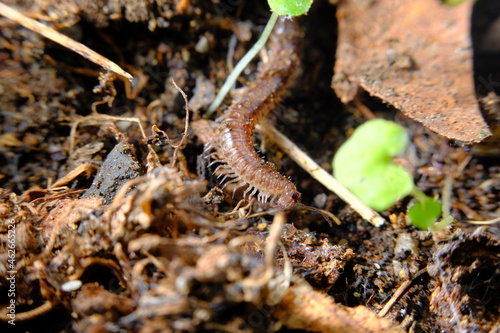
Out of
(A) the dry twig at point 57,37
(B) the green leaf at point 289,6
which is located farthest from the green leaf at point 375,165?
(A) the dry twig at point 57,37

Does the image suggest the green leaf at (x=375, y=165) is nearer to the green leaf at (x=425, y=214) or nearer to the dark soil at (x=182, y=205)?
the green leaf at (x=425, y=214)

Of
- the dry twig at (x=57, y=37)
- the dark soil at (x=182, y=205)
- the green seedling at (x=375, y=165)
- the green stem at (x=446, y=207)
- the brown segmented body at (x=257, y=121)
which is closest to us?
the dark soil at (x=182, y=205)

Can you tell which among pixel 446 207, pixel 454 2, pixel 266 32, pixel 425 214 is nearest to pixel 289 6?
pixel 266 32

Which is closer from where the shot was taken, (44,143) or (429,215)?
(429,215)

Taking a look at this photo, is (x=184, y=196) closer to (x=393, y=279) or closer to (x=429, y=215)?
(x=393, y=279)

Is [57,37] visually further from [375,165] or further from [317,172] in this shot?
[375,165]

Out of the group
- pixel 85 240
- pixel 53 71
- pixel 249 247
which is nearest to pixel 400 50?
pixel 249 247

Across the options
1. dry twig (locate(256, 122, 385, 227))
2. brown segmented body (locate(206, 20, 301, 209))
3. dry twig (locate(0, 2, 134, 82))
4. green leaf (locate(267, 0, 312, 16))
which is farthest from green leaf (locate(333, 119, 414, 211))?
dry twig (locate(0, 2, 134, 82))
